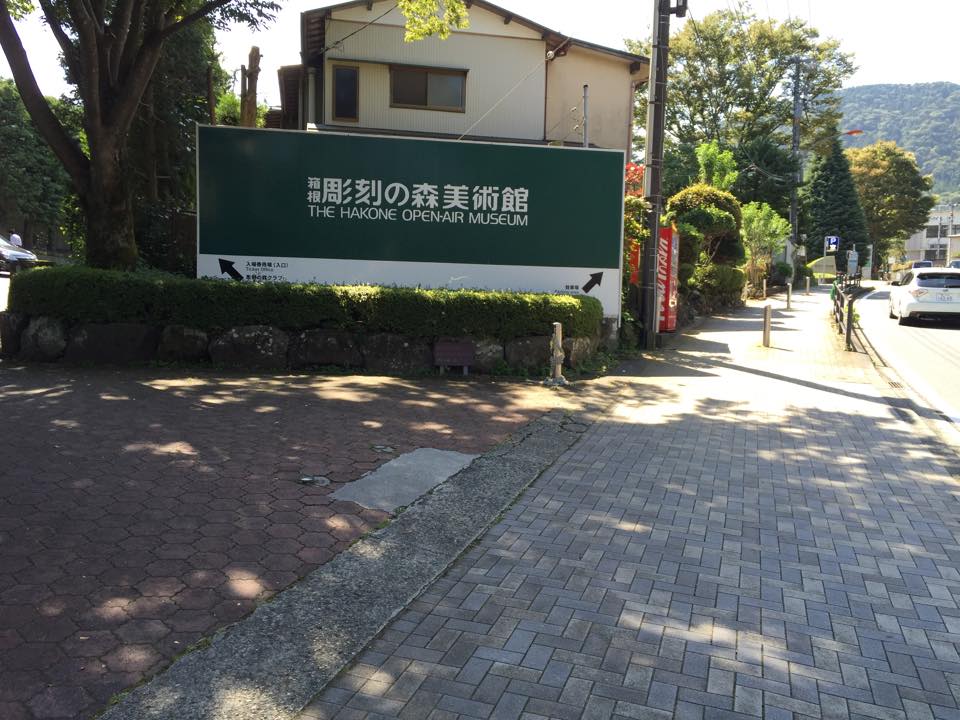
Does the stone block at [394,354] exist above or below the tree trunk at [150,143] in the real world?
below

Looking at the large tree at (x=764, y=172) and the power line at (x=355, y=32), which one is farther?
the large tree at (x=764, y=172)

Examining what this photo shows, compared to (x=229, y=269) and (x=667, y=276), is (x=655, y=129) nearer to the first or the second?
(x=667, y=276)

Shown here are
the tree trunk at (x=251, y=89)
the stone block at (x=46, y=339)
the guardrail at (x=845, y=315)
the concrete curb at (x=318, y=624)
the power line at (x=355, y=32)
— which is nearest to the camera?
the concrete curb at (x=318, y=624)

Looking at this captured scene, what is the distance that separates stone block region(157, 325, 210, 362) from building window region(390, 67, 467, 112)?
46.8ft

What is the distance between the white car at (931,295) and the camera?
2131cm

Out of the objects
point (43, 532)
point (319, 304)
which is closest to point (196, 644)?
point (43, 532)

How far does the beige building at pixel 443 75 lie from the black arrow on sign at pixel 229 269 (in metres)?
11.5

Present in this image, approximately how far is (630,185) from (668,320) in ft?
16.6

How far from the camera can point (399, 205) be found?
12.1 metres

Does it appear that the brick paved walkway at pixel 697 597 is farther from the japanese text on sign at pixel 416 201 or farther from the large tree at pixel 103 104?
the large tree at pixel 103 104

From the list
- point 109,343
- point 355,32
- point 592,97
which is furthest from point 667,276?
point 355,32

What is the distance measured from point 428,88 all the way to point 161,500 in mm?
19912

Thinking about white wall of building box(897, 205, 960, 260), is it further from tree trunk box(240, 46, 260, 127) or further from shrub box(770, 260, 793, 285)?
tree trunk box(240, 46, 260, 127)

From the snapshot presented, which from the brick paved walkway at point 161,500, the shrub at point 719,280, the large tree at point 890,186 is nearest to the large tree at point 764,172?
the shrub at point 719,280
